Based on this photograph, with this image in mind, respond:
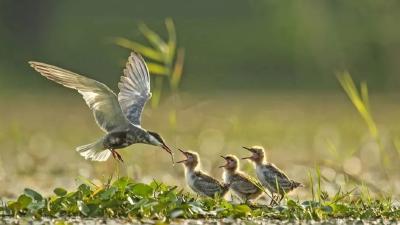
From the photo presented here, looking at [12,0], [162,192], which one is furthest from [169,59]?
[12,0]

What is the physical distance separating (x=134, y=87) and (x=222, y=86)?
19.3 meters

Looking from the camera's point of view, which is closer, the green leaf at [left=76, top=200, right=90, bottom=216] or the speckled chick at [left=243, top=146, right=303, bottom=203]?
the green leaf at [left=76, top=200, right=90, bottom=216]

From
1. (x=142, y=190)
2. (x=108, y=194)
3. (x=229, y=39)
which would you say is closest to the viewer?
(x=108, y=194)

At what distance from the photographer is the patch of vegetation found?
7219mm

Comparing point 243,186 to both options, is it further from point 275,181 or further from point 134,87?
point 134,87

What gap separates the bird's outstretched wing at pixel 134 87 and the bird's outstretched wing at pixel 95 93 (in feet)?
0.91

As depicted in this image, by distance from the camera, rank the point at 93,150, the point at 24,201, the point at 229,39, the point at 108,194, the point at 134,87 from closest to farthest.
→ the point at 24,201, the point at 108,194, the point at 93,150, the point at 134,87, the point at 229,39

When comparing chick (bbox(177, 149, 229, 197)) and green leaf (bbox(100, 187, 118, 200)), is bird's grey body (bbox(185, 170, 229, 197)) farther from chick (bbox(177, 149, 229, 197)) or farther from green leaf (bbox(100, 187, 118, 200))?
green leaf (bbox(100, 187, 118, 200))

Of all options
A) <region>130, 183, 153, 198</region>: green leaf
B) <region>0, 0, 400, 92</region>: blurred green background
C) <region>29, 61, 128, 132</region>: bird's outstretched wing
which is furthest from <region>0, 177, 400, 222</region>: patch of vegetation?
<region>0, 0, 400, 92</region>: blurred green background

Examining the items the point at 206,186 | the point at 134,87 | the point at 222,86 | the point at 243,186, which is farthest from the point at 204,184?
the point at 222,86

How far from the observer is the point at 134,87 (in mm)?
8078

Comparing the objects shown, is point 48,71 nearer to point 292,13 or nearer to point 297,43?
point 292,13

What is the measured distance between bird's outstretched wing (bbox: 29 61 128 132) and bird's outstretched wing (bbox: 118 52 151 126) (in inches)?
10.9

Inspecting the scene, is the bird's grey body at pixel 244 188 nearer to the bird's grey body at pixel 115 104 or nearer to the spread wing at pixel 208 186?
Result: the spread wing at pixel 208 186
